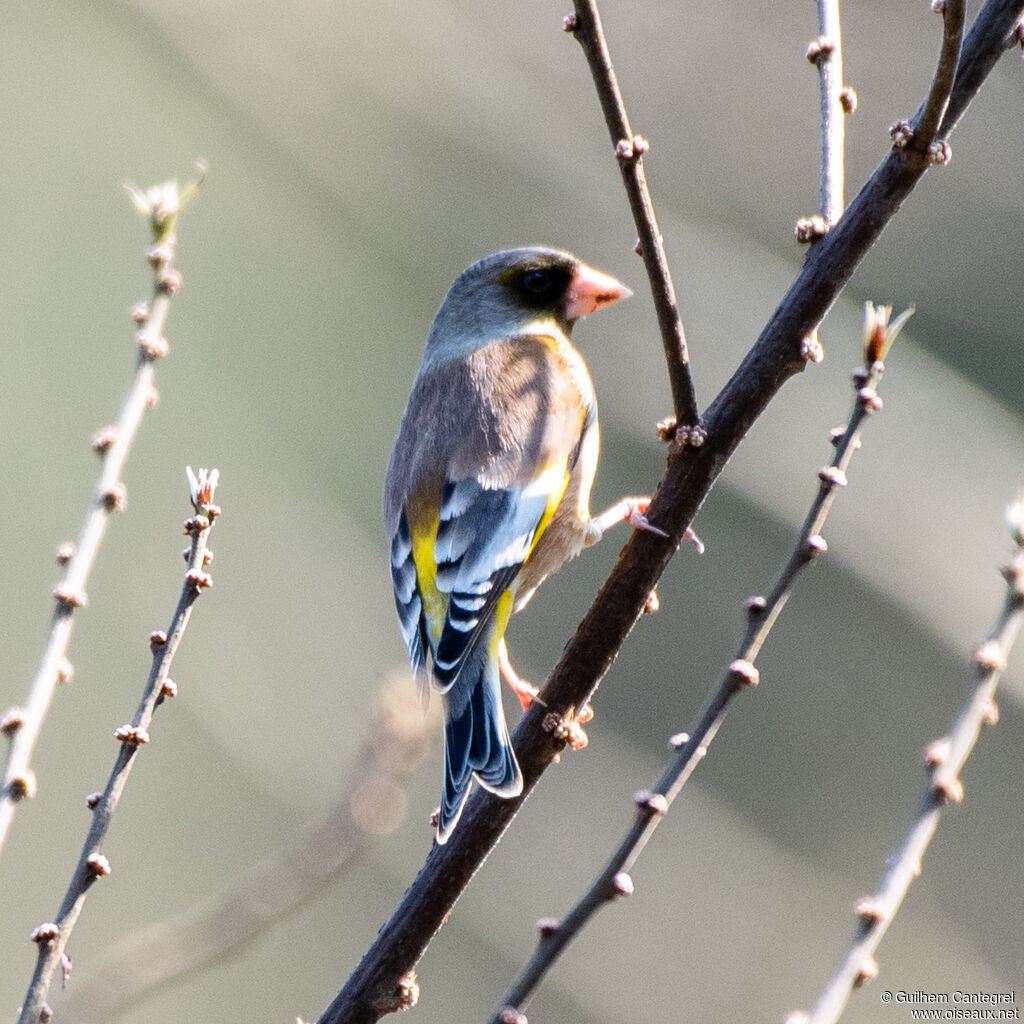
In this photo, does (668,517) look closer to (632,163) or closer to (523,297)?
(632,163)

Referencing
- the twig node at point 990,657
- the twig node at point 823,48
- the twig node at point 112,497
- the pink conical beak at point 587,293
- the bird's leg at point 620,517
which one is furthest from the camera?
the pink conical beak at point 587,293

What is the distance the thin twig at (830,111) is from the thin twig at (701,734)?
0.21 meters

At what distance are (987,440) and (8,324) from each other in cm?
766

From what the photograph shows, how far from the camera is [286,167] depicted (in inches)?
431

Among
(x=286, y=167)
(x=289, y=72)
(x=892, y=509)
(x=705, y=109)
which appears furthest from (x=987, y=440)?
(x=286, y=167)

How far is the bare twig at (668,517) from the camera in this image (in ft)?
6.91

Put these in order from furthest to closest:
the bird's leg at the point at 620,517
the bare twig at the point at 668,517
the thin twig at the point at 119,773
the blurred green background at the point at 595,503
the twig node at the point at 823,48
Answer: the blurred green background at the point at 595,503 < the bird's leg at the point at 620,517 < the twig node at the point at 823,48 < the bare twig at the point at 668,517 < the thin twig at the point at 119,773

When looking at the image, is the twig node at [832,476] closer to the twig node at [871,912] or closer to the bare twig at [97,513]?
the twig node at [871,912]

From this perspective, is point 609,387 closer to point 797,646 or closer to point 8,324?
point 797,646

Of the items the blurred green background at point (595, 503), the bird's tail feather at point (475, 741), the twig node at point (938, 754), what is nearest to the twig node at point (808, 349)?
the twig node at point (938, 754)

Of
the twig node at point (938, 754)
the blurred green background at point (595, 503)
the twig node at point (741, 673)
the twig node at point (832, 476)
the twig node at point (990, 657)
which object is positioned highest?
the blurred green background at point (595, 503)

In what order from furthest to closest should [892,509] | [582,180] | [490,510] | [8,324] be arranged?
[8,324] < [582,180] < [892,509] < [490,510]

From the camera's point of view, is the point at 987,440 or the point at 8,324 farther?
the point at 8,324

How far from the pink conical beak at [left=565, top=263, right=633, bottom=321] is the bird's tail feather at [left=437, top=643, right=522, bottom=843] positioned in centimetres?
132
